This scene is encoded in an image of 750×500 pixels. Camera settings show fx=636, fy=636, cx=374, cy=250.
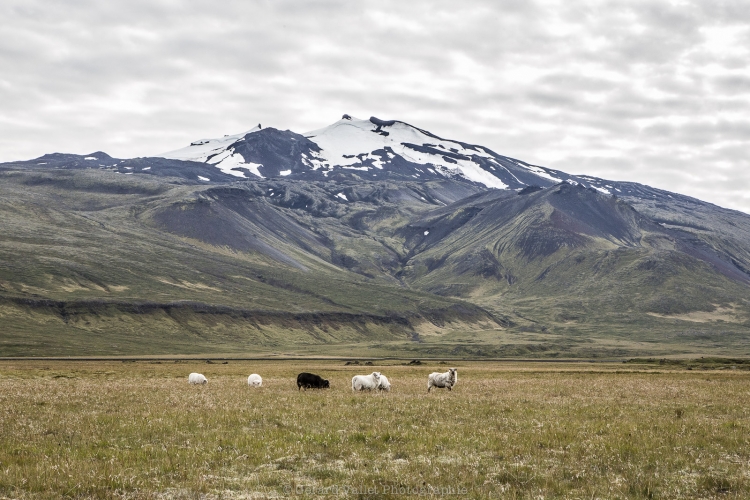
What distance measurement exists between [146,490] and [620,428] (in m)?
14.3

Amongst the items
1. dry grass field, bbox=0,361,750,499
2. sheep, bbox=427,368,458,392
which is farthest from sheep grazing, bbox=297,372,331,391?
dry grass field, bbox=0,361,750,499

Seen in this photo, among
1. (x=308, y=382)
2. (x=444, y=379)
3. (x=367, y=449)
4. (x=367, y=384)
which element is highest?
(x=367, y=449)

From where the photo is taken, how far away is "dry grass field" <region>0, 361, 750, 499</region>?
42.1ft

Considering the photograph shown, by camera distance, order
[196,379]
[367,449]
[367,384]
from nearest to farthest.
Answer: [367,449], [367,384], [196,379]

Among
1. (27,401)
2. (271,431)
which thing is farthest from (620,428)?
(27,401)

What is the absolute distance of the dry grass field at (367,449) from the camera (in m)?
12.8

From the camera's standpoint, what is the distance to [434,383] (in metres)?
37.8

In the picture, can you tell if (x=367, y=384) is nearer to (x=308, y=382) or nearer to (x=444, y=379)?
(x=308, y=382)

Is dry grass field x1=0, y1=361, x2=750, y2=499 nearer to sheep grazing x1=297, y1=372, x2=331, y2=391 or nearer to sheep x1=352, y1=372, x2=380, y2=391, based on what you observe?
sheep x1=352, y1=372, x2=380, y2=391

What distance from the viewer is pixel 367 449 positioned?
1666 cm

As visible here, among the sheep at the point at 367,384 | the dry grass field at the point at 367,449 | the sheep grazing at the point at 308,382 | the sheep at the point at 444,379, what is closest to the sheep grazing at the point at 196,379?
the sheep grazing at the point at 308,382

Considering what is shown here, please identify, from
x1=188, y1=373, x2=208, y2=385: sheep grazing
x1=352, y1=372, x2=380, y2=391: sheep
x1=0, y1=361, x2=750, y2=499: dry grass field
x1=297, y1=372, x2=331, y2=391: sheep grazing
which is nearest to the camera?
x1=0, y1=361, x2=750, y2=499: dry grass field

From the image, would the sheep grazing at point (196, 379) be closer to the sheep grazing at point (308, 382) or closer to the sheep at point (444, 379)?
the sheep grazing at point (308, 382)

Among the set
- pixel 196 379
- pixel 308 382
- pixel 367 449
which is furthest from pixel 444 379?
pixel 367 449
